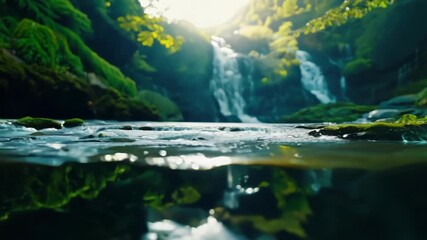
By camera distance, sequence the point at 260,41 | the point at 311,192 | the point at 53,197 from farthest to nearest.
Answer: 1. the point at 260,41
2. the point at 311,192
3. the point at 53,197

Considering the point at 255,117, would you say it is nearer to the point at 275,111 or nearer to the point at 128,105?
the point at 275,111

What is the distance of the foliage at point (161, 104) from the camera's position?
28266mm

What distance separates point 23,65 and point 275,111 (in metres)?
23.7

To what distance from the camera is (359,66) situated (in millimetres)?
32625

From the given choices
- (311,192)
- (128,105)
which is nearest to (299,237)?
(311,192)

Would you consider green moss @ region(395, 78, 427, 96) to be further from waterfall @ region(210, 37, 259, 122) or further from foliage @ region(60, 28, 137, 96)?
foliage @ region(60, 28, 137, 96)

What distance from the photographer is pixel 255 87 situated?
3288cm

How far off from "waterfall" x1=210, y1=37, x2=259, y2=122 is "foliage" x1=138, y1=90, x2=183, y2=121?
4.50 meters

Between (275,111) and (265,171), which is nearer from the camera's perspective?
(265,171)

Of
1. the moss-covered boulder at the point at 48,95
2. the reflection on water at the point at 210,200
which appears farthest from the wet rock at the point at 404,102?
the reflection on water at the point at 210,200

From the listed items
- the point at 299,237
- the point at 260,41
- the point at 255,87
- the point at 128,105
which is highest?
the point at 260,41

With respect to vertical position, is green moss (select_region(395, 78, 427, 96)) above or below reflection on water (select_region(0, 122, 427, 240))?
above

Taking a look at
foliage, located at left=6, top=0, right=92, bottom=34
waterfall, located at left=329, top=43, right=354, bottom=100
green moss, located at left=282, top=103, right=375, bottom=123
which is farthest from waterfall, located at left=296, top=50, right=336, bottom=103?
foliage, located at left=6, top=0, right=92, bottom=34

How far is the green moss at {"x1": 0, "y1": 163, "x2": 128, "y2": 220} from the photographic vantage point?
1.96 meters
